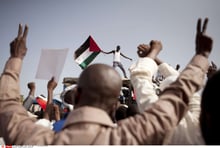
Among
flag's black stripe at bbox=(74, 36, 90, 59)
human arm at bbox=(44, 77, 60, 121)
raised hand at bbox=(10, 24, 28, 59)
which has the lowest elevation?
human arm at bbox=(44, 77, 60, 121)

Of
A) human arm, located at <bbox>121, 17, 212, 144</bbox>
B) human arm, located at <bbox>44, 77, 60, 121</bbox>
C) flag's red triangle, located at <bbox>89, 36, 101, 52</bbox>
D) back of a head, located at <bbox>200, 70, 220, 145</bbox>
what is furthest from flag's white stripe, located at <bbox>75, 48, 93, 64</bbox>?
back of a head, located at <bbox>200, 70, 220, 145</bbox>

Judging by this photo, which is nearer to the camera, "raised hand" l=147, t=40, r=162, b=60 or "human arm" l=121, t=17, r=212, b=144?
"human arm" l=121, t=17, r=212, b=144

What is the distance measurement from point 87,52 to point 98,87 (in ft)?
13.5

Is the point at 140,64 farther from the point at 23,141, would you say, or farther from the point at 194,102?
the point at 23,141

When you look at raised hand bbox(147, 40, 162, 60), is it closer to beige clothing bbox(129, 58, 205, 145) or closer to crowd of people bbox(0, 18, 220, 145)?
beige clothing bbox(129, 58, 205, 145)

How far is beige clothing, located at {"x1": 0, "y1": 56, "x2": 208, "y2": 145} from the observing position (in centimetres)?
128

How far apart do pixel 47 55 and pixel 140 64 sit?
863mm

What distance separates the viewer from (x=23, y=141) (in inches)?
52.7

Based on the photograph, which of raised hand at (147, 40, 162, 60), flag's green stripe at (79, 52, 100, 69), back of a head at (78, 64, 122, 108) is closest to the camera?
back of a head at (78, 64, 122, 108)

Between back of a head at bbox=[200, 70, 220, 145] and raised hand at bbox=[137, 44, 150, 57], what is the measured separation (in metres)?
1.00

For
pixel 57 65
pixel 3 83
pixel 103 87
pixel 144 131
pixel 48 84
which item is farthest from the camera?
pixel 48 84

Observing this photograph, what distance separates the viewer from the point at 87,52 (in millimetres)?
5453

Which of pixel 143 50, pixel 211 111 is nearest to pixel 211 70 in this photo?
pixel 143 50

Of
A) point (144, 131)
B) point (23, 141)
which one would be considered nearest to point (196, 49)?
point (144, 131)
